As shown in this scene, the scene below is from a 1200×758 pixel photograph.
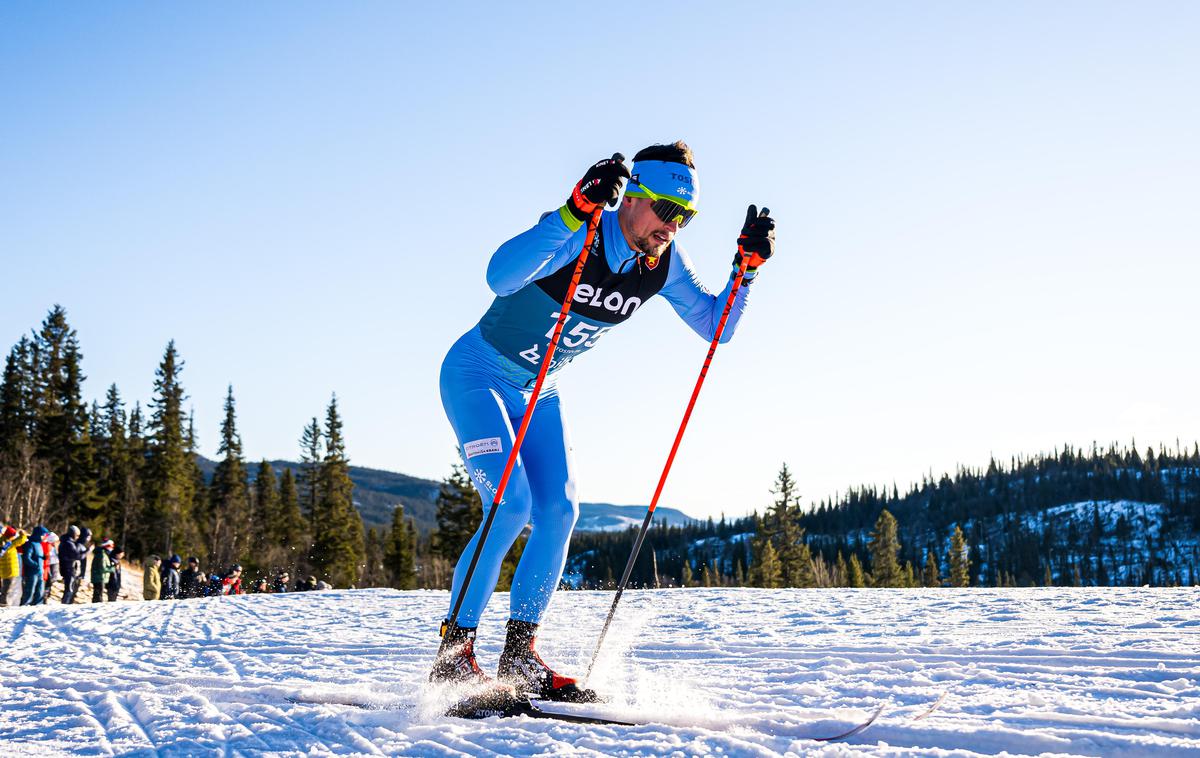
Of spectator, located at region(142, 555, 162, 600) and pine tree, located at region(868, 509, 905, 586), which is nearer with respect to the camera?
spectator, located at region(142, 555, 162, 600)

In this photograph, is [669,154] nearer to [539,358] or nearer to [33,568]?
[539,358]

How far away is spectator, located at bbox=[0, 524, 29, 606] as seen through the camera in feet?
45.1

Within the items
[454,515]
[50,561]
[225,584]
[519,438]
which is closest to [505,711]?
[519,438]

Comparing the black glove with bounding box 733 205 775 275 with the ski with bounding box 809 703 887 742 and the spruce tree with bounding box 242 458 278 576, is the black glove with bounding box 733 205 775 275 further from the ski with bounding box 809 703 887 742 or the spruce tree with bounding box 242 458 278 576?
the spruce tree with bounding box 242 458 278 576

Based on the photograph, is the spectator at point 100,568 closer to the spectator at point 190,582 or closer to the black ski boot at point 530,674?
the spectator at point 190,582

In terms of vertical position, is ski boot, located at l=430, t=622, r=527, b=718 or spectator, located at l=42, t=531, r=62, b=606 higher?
ski boot, located at l=430, t=622, r=527, b=718

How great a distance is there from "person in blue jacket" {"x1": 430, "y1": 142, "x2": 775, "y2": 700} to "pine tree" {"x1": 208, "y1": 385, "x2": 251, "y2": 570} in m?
57.4

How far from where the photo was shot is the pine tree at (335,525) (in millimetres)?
56844

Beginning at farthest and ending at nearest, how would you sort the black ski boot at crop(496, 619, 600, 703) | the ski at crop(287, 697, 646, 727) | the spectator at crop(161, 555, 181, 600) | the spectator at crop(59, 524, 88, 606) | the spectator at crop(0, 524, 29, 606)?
1. the spectator at crop(161, 555, 181, 600)
2. the spectator at crop(59, 524, 88, 606)
3. the spectator at crop(0, 524, 29, 606)
4. the black ski boot at crop(496, 619, 600, 703)
5. the ski at crop(287, 697, 646, 727)

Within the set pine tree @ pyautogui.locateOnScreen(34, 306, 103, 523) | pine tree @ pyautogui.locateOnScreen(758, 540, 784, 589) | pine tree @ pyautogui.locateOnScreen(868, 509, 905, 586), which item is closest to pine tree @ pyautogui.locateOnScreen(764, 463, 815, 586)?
pine tree @ pyautogui.locateOnScreen(758, 540, 784, 589)

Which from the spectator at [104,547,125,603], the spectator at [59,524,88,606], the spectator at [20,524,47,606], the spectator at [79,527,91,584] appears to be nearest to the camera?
the spectator at [20,524,47,606]

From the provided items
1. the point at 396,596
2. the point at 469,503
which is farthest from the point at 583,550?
the point at 396,596

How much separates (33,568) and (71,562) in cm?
112

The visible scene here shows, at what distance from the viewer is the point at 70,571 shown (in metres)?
15.2
